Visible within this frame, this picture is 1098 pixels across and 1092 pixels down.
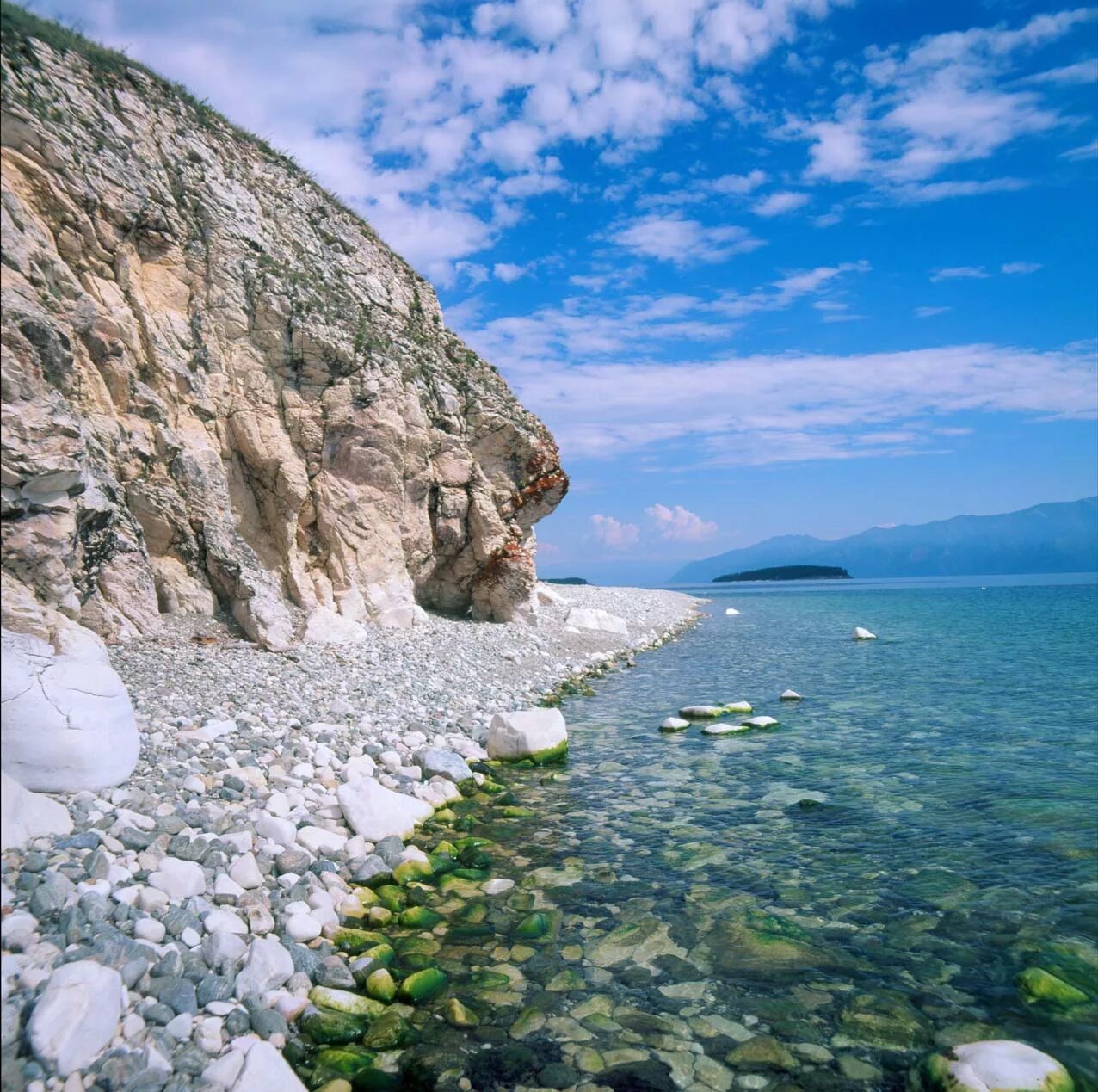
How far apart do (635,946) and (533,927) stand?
0.98 metres

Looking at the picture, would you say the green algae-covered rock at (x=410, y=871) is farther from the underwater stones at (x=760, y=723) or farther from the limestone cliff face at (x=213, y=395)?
the underwater stones at (x=760, y=723)

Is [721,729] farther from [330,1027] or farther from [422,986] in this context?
[330,1027]

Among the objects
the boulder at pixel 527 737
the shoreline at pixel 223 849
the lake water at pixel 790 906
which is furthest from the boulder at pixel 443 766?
the boulder at pixel 527 737

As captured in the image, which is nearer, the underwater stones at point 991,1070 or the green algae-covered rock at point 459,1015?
the underwater stones at point 991,1070

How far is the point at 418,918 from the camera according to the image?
7051 mm

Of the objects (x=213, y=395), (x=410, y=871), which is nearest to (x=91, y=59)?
(x=213, y=395)

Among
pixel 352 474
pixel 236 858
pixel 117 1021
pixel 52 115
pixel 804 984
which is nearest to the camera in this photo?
pixel 117 1021

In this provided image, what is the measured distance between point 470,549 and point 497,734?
14.4m

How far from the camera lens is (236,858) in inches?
276

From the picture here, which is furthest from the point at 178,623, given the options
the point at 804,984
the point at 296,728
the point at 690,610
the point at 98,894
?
the point at 690,610

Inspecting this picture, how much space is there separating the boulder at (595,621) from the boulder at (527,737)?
681 inches

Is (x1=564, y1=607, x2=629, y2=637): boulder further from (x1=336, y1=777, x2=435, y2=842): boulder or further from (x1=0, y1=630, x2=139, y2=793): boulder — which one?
(x1=0, y1=630, x2=139, y2=793): boulder

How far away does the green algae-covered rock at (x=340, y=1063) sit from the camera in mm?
4941

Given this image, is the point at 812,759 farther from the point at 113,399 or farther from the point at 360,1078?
the point at 113,399
